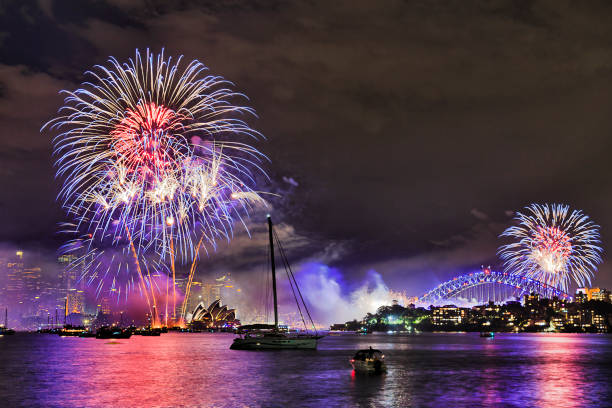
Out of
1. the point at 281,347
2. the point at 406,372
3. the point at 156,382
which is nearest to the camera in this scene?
the point at 156,382

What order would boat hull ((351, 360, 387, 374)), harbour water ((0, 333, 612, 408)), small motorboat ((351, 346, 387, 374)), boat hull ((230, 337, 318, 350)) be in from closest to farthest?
harbour water ((0, 333, 612, 408)) < boat hull ((351, 360, 387, 374)) < small motorboat ((351, 346, 387, 374)) < boat hull ((230, 337, 318, 350))

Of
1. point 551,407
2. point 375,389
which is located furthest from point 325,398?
point 551,407

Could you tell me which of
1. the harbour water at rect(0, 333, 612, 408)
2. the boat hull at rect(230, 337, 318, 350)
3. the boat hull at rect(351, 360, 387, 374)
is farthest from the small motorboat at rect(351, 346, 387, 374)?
the boat hull at rect(230, 337, 318, 350)

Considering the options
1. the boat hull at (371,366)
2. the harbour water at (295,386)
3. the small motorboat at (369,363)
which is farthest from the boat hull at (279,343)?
the boat hull at (371,366)

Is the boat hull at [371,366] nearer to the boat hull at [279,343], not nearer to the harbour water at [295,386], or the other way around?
the harbour water at [295,386]

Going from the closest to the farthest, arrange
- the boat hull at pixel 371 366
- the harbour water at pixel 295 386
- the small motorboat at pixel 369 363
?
the harbour water at pixel 295 386, the boat hull at pixel 371 366, the small motorboat at pixel 369 363

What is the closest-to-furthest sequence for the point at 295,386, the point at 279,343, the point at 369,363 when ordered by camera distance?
the point at 295,386 → the point at 369,363 → the point at 279,343

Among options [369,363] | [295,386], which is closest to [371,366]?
[369,363]

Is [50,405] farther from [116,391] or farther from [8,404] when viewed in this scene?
[116,391]

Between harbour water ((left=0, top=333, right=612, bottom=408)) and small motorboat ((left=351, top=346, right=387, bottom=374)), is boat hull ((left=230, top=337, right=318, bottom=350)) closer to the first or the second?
harbour water ((left=0, top=333, right=612, bottom=408))

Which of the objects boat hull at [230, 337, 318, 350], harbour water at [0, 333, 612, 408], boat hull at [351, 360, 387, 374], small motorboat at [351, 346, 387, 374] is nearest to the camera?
harbour water at [0, 333, 612, 408]

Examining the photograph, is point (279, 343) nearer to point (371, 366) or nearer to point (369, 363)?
point (369, 363)
